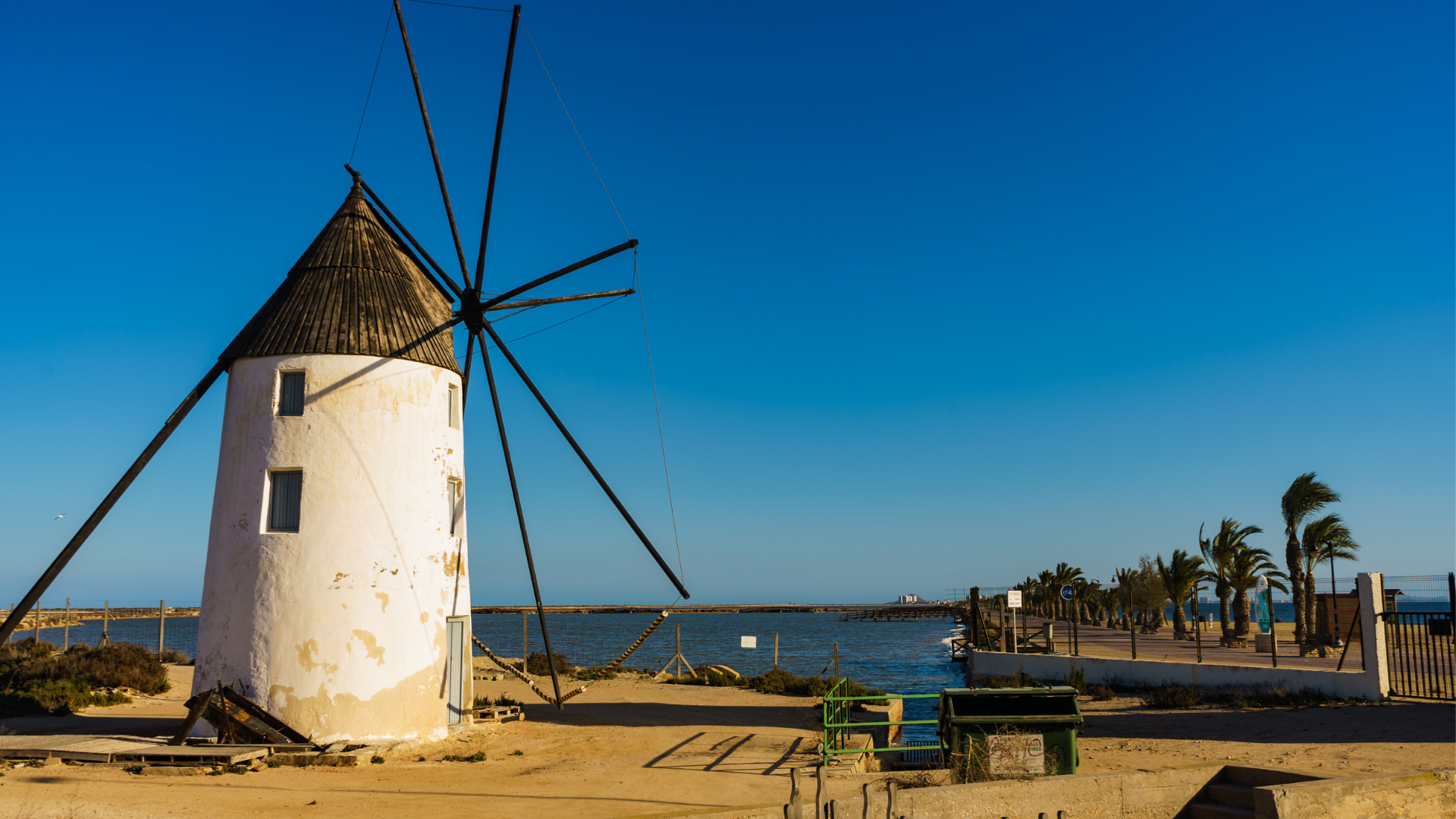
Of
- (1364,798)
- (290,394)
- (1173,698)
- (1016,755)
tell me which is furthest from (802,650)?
(1364,798)

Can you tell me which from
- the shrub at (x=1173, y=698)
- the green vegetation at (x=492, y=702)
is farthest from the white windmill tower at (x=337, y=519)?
the shrub at (x=1173, y=698)

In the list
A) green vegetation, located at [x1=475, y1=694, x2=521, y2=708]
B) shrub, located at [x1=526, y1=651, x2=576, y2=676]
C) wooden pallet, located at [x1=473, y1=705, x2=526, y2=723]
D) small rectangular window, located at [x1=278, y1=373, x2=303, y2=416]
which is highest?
→ small rectangular window, located at [x1=278, y1=373, x2=303, y2=416]

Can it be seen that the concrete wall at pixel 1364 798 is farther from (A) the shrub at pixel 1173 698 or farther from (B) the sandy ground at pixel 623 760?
(A) the shrub at pixel 1173 698

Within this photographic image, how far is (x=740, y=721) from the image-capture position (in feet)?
68.4

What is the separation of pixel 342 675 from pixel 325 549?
7.71 ft

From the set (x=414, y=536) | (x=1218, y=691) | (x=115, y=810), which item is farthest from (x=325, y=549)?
(x=1218, y=691)

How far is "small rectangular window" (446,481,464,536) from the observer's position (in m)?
19.7

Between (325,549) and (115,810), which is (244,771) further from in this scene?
(325,549)

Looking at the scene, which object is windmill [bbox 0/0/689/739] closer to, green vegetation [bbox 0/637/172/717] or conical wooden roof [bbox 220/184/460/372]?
conical wooden roof [bbox 220/184/460/372]

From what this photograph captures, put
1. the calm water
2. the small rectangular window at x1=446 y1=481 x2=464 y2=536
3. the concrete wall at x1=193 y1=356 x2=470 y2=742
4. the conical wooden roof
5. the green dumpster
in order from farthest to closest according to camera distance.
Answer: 1. the calm water
2. the small rectangular window at x1=446 y1=481 x2=464 y2=536
3. the conical wooden roof
4. the concrete wall at x1=193 y1=356 x2=470 y2=742
5. the green dumpster

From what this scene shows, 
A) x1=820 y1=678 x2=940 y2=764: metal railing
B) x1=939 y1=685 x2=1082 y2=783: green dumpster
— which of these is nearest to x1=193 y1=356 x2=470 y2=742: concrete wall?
x1=820 y1=678 x2=940 y2=764: metal railing

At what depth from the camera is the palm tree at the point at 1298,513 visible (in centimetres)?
3375

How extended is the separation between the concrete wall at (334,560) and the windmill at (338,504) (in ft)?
0.10

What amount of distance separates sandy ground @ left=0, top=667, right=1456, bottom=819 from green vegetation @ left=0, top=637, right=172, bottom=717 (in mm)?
996
